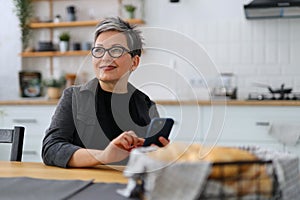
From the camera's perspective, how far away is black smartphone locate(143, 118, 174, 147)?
3.65 ft

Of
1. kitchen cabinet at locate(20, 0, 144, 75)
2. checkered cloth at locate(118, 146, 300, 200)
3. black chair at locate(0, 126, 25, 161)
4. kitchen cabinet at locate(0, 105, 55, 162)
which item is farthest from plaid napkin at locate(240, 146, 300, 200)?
kitchen cabinet at locate(20, 0, 144, 75)

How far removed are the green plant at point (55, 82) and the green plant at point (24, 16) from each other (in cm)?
42

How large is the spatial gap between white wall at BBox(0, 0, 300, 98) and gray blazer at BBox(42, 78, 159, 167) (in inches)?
94.7

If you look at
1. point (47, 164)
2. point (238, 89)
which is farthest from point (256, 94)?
point (47, 164)

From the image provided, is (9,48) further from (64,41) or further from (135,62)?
(135,62)

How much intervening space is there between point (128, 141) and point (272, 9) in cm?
278

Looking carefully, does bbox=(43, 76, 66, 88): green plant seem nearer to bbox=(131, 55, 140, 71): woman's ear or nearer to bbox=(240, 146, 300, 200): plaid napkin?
bbox=(131, 55, 140, 71): woman's ear

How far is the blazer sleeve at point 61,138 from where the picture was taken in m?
1.46

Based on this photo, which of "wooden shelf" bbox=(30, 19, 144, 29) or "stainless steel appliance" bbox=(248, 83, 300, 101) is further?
"wooden shelf" bbox=(30, 19, 144, 29)

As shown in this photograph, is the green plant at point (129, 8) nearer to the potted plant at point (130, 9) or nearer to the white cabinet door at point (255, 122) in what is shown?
the potted plant at point (130, 9)

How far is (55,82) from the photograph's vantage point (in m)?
4.19

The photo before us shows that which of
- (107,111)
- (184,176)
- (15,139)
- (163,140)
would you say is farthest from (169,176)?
(15,139)

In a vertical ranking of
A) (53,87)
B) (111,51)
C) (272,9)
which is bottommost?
(53,87)

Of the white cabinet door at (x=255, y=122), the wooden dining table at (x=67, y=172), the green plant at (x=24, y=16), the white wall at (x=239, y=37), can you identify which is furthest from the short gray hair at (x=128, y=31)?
the green plant at (x=24, y=16)
